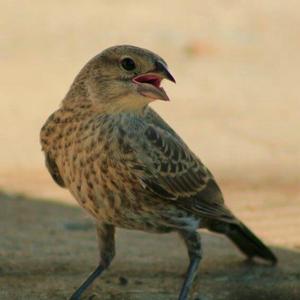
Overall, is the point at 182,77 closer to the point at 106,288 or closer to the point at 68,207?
the point at 68,207

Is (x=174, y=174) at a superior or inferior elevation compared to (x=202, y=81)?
superior

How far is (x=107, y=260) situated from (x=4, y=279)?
2.14 feet

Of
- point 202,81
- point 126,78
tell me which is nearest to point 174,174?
point 126,78

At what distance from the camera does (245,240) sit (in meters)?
7.57

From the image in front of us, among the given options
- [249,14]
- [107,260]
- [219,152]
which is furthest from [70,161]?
[249,14]

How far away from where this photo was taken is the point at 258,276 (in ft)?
24.4

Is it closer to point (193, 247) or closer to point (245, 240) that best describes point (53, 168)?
point (193, 247)

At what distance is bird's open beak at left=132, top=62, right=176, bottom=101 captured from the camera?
20.5 ft

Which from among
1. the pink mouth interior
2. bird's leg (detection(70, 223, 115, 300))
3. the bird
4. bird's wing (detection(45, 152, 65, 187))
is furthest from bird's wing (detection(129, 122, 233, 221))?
bird's wing (detection(45, 152, 65, 187))

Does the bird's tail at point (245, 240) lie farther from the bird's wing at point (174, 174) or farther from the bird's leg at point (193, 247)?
the bird's leg at point (193, 247)

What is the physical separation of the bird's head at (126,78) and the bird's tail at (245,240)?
4.32 feet

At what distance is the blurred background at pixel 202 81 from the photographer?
1007 cm

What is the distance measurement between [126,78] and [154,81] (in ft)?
0.52

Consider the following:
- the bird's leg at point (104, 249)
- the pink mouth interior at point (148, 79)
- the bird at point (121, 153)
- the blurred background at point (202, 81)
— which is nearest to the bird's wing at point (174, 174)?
the bird at point (121, 153)
